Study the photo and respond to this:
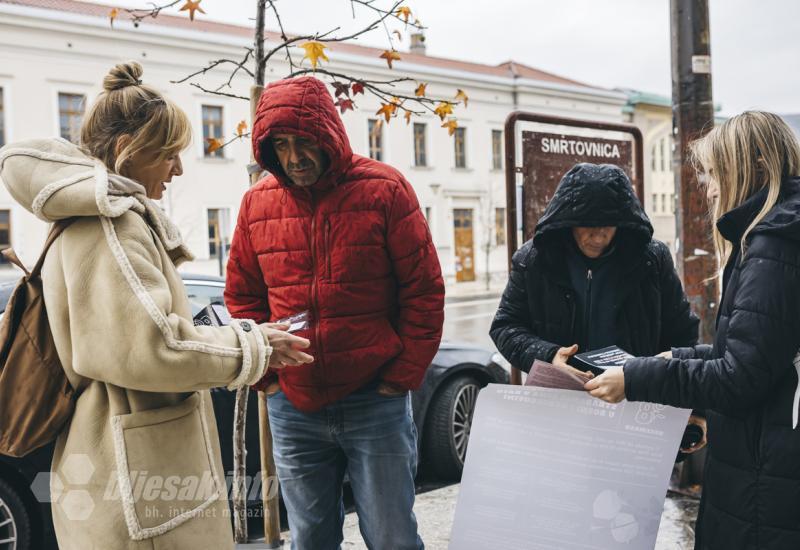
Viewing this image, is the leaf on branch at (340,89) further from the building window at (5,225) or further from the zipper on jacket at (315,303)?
the building window at (5,225)

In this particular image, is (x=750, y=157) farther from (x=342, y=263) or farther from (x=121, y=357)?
(x=121, y=357)

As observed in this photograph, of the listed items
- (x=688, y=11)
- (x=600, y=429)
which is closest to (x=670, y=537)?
(x=600, y=429)

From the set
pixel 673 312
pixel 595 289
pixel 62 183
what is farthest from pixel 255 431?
pixel 62 183

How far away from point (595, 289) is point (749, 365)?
35.0 inches

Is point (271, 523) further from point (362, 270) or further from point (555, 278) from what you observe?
point (555, 278)

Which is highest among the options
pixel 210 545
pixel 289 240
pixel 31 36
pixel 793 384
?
pixel 31 36

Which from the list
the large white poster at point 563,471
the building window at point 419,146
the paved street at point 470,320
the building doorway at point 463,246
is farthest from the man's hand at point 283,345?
the building doorway at point 463,246

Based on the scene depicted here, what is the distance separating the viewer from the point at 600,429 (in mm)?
2314

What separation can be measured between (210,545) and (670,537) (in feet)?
8.31

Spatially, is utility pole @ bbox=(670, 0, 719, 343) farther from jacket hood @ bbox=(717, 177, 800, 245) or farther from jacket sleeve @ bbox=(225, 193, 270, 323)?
jacket sleeve @ bbox=(225, 193, 270, 323)

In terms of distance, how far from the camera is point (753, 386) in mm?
1820

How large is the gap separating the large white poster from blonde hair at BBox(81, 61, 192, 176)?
131 cm

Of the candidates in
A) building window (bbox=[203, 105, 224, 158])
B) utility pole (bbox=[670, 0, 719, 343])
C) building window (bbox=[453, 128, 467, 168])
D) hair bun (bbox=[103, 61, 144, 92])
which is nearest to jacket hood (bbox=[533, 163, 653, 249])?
hair bun (bbox=[103, 61, 144, 92])

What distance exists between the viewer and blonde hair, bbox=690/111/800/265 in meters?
1.95
